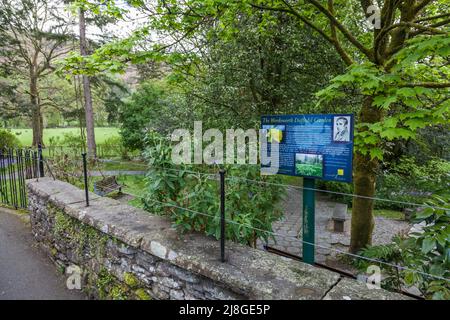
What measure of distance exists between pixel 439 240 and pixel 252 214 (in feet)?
5.35

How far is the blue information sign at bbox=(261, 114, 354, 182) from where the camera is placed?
2.82 metres

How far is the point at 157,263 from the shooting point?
2.62 m

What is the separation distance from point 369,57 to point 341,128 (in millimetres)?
1759

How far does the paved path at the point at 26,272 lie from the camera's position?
335 cm

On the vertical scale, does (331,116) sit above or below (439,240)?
above

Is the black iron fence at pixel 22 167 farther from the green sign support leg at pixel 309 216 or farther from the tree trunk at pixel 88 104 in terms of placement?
the tree trunk at pixel 88 104

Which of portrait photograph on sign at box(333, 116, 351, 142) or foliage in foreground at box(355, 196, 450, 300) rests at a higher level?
portrait photograph on sign at box(333, 116, 351, 142)

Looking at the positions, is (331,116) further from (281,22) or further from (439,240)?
(281,22)

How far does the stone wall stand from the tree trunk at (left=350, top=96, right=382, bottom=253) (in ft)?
8.88

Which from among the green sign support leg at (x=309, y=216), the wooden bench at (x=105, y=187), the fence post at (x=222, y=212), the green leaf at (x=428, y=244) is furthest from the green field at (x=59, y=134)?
the green leaf at (x=428, y=244)

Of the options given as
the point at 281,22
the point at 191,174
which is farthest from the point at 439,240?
the point at 281,22

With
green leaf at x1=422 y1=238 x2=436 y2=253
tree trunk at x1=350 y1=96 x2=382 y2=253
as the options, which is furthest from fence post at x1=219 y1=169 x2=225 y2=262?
tree trunk at x1=350 y1=96 x2=382 y2=253

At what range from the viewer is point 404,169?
9.25 meters

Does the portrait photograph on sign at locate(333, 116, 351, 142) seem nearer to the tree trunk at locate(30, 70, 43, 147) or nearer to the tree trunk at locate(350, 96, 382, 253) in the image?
the tree trunk at locate(350, 96, 382, 253)
